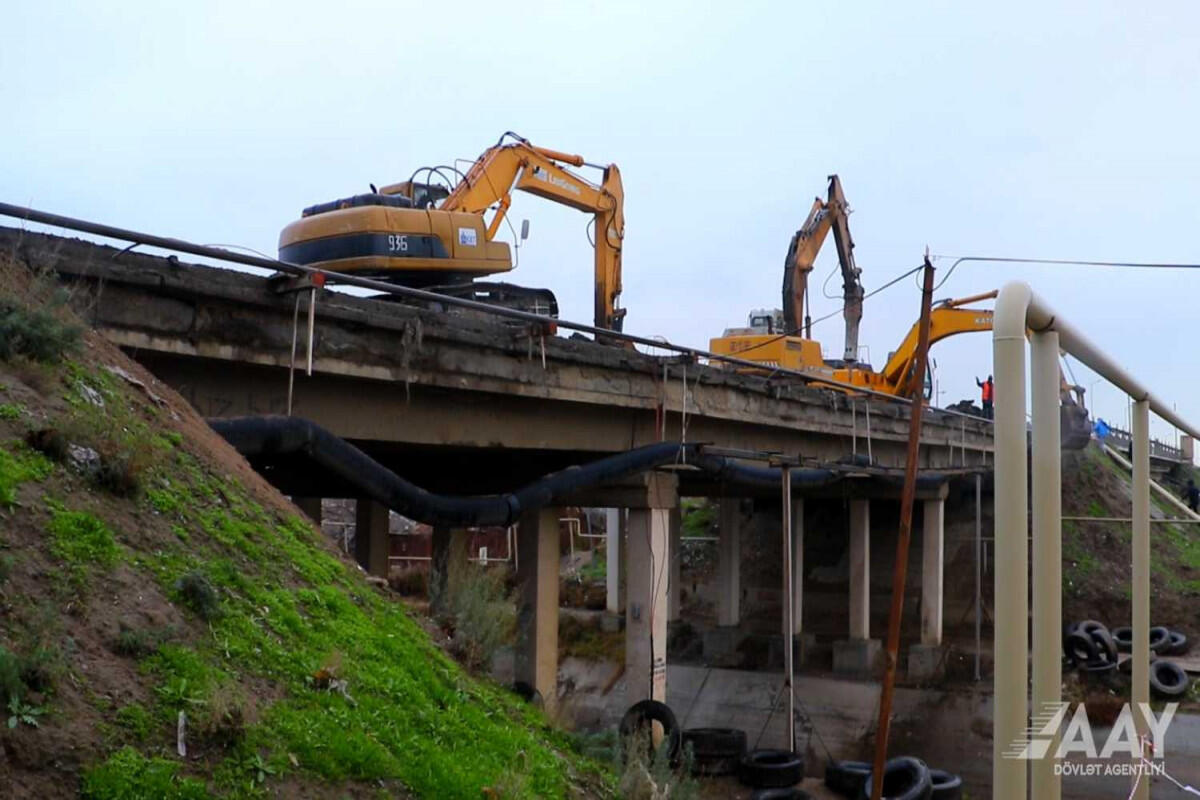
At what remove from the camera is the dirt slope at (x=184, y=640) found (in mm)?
5473

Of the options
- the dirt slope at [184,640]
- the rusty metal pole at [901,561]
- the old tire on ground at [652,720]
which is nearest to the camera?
the dirt slope at [184,640]

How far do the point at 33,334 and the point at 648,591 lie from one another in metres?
11.8

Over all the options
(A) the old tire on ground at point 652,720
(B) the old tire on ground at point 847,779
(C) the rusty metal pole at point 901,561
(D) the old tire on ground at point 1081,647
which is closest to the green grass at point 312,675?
(C) the rusty metal pole at point 901,561

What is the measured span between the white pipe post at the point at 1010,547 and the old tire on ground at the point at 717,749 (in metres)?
14.2

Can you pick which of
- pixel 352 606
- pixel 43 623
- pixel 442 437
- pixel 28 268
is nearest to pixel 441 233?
pixel 442 437

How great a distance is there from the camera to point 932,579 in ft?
104

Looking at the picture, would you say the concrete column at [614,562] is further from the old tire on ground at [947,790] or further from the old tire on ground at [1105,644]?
the old tire on ground at [947,790]

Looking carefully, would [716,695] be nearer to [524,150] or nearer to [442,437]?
[524,150]

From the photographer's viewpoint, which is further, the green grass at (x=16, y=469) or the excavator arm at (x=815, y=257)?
the excavator arm at (x=815, y=257)

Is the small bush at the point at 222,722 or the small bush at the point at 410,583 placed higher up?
the small bush at the point at 222,722

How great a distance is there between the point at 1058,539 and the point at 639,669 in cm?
1360

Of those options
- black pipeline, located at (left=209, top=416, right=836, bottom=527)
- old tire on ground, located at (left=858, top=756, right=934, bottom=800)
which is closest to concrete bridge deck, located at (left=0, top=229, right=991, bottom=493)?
black pipeline, located at (left=209, top=416, right=836, bottom=527)

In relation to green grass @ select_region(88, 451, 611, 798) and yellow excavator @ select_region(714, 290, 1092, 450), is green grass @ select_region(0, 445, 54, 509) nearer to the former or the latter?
green grass @ select_region(88, 451, 611, 798)

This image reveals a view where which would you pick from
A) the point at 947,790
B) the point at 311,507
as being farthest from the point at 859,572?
the point at 311,507
